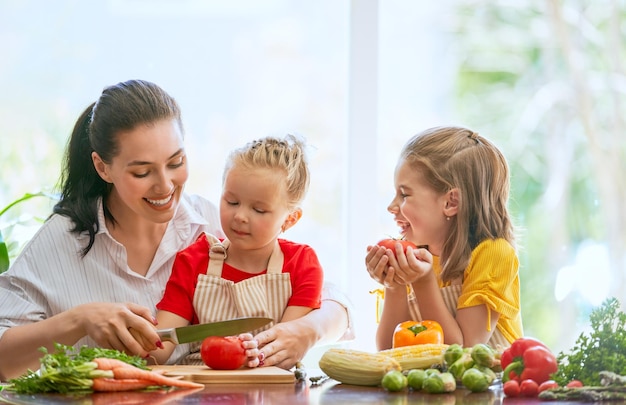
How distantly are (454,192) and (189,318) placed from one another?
783 mm

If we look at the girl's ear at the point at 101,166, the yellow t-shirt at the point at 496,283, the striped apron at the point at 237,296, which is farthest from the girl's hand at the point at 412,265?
the girl's ear at the point at 101,166

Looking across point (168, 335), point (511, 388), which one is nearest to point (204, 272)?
point (168, 335)

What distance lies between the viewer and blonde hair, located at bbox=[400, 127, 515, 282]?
2.43 meters

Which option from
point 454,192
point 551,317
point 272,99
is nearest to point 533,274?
point 551,317

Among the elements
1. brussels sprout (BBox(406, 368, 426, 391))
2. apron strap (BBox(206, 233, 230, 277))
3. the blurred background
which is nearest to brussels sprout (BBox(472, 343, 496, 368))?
brussels sprout (BBox(406, 368, 426, 391))

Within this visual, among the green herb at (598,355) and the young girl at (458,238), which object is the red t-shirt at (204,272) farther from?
the green herb at (598,355)

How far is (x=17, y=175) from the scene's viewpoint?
382cm

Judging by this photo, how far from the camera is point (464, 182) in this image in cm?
246

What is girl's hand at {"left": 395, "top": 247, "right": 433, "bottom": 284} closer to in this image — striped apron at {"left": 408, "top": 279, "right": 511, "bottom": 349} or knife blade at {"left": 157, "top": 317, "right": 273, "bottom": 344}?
striped apron at {"left": 408, "top": 279, "right": 511, "bottom": 349}

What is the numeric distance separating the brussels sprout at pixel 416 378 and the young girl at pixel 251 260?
1.67 feet

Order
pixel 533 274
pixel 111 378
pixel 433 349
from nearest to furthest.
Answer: pixel 111 378 → pixel 433 349 → pixel 533 274

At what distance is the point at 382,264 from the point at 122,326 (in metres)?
0.64

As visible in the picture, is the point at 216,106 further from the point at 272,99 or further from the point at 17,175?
the point at 17,175

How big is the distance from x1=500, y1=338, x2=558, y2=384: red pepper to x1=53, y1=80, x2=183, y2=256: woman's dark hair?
1143mm
